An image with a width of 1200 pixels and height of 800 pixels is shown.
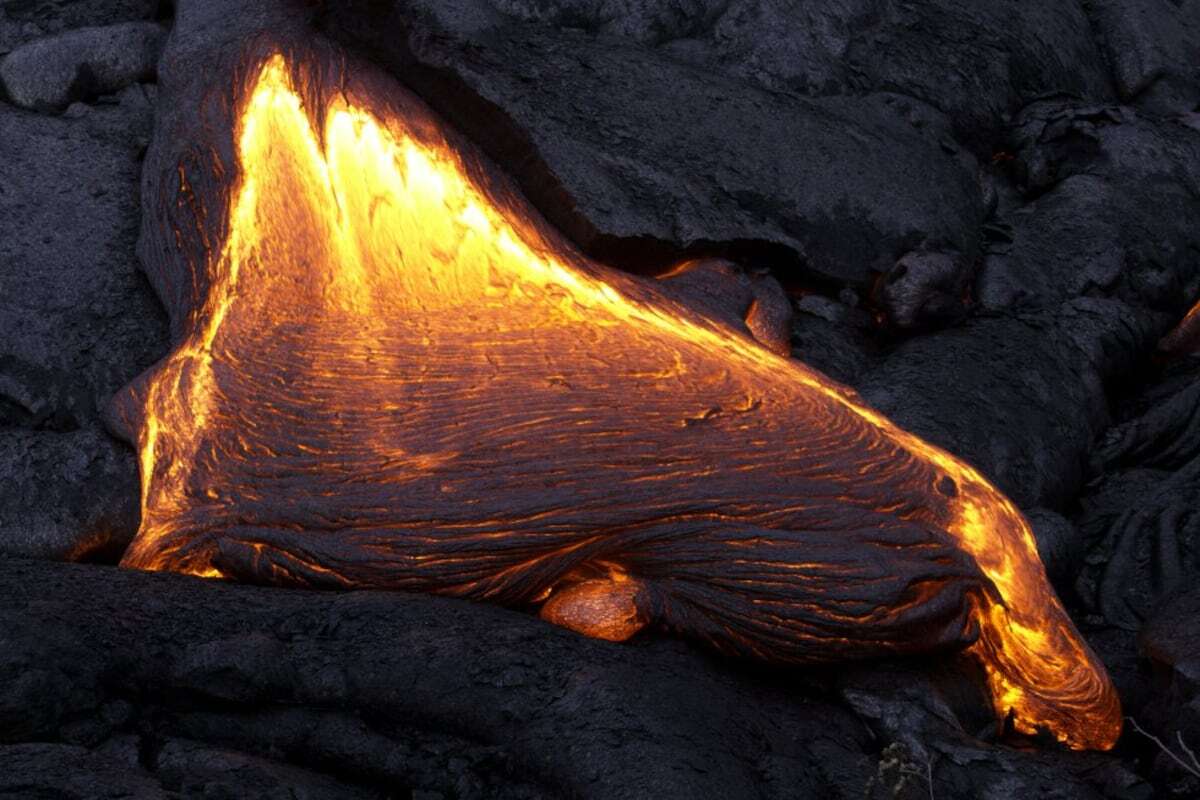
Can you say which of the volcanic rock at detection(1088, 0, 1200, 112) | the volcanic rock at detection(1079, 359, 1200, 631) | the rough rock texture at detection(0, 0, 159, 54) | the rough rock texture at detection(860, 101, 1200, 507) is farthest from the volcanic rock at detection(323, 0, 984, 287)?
the volcanic rock at detection(1088, 0, 1200, 112)

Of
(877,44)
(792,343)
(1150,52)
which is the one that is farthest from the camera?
(1150,52)

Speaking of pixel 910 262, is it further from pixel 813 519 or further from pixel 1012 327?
pixel 813 519

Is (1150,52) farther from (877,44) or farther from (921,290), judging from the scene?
(921,290)

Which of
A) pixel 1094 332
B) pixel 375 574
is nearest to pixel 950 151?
pixel 1094 332

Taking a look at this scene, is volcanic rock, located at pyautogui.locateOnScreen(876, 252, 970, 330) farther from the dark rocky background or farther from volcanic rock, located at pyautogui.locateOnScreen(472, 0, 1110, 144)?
volcanic rock, located at pyautogui.locateOnScreen(472, 0, 1110, 144)

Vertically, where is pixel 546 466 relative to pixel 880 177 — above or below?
below

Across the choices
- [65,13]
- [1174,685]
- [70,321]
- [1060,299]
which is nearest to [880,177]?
[1060,299]
